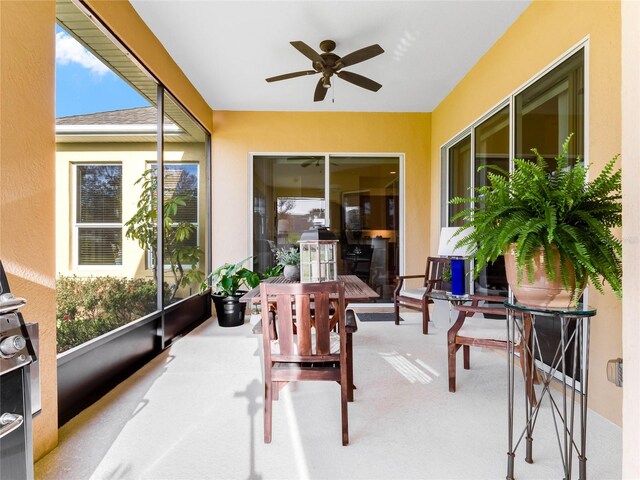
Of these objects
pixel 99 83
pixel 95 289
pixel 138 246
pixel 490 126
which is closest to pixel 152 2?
pixel 99 83

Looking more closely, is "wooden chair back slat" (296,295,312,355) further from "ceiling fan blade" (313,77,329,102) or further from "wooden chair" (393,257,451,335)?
"ceiling fan blade" (313,77,329,102)

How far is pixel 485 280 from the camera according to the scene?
3.96 meters

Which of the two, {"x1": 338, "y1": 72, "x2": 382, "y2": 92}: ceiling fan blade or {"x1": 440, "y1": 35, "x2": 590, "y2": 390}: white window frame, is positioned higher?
{"x1": 338, "y1": 72, "x2": 382, "y2": 92}: ceiling fan blade

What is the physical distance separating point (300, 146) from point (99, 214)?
3202mm

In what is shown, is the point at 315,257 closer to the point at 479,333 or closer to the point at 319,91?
Result: the point at 479,333

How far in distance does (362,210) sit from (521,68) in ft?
9.24

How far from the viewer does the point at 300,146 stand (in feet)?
17.2

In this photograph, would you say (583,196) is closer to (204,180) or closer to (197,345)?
(197,345)

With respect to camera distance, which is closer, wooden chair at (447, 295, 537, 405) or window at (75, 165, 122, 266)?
wooden chair at (447, 295, 537, 405)

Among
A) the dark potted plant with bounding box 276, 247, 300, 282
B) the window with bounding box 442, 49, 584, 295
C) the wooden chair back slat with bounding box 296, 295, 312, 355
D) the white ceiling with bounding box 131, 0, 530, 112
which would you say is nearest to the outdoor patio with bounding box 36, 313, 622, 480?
the wooden chair back slat with bounding box 296, 295, 312, 355

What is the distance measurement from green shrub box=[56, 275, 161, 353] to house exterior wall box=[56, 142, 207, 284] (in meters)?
0.07

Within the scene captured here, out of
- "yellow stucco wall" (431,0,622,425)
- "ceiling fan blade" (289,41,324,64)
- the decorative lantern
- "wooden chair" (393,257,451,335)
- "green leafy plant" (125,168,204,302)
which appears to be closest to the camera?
"yellow stucco wall" (431,0,622,425)

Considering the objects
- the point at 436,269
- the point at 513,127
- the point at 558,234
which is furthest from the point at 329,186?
the point at 558,234

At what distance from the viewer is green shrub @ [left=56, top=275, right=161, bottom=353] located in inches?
88.1
